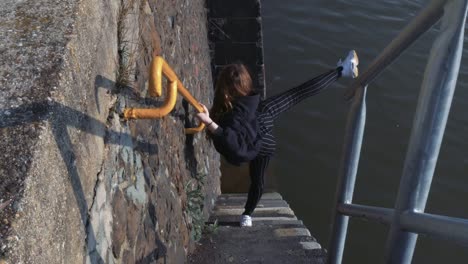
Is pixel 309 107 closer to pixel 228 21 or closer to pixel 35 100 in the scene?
pixel 228 21

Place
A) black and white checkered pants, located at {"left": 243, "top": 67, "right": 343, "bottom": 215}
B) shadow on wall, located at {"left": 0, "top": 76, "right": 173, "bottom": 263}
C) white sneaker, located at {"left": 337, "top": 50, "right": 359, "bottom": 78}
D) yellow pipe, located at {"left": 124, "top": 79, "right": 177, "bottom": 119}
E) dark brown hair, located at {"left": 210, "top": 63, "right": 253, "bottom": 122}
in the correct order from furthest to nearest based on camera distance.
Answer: white sneaker, located at {"left": 337, "top": 50, "right": 359, "bottom": 78} → black and white checkered pants, located at {"left": 243, "top": 67, "right": 343, "bottom": 215} → dark brown hair, located at {"left": 210, "top": 63, "right": 253, "bottom": 122} → yellow pipe, located at {"left": 124, "top": 79, "right": 177, "bottom": 119} → shadow on wall, located at {"left": 0, "top": 76, "right": 173, "bottom": 263}

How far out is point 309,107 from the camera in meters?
8.26

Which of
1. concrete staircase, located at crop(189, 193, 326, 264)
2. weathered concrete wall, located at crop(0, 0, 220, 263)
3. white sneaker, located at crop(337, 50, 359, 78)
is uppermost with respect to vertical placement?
white sneaker, located at crop(337, 50, 359, 78)

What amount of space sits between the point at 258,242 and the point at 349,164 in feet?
4.94

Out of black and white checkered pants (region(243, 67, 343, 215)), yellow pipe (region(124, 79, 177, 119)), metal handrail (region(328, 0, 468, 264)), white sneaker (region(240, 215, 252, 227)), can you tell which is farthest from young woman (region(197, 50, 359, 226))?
metal handrail (region(328, 0, 468, 264))

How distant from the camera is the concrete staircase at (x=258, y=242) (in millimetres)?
3617

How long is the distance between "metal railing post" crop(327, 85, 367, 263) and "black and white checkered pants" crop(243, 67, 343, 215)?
4.36ft

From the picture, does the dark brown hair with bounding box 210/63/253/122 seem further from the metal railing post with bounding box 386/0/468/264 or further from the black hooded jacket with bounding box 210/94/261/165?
the metal railing post with bounding box 386/0/468/264

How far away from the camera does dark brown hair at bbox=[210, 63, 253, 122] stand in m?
3.56

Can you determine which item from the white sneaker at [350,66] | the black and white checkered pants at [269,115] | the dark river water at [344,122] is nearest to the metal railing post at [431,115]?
the black and white checkered pants at [269,115]

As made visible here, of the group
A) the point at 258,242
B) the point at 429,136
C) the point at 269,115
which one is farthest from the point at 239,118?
the point at 429,136

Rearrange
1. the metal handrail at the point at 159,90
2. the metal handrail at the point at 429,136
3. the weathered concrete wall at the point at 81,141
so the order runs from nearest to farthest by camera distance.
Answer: the metal handrail at the point at 429,136
the weathered concrete wall at the point at 81,141
the metal handrail at the point at 159,90

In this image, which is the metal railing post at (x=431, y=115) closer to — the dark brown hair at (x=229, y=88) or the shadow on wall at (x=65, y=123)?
the shadow on wall at (x=65, y=123)

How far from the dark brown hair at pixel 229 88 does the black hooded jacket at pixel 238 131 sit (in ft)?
0.22
